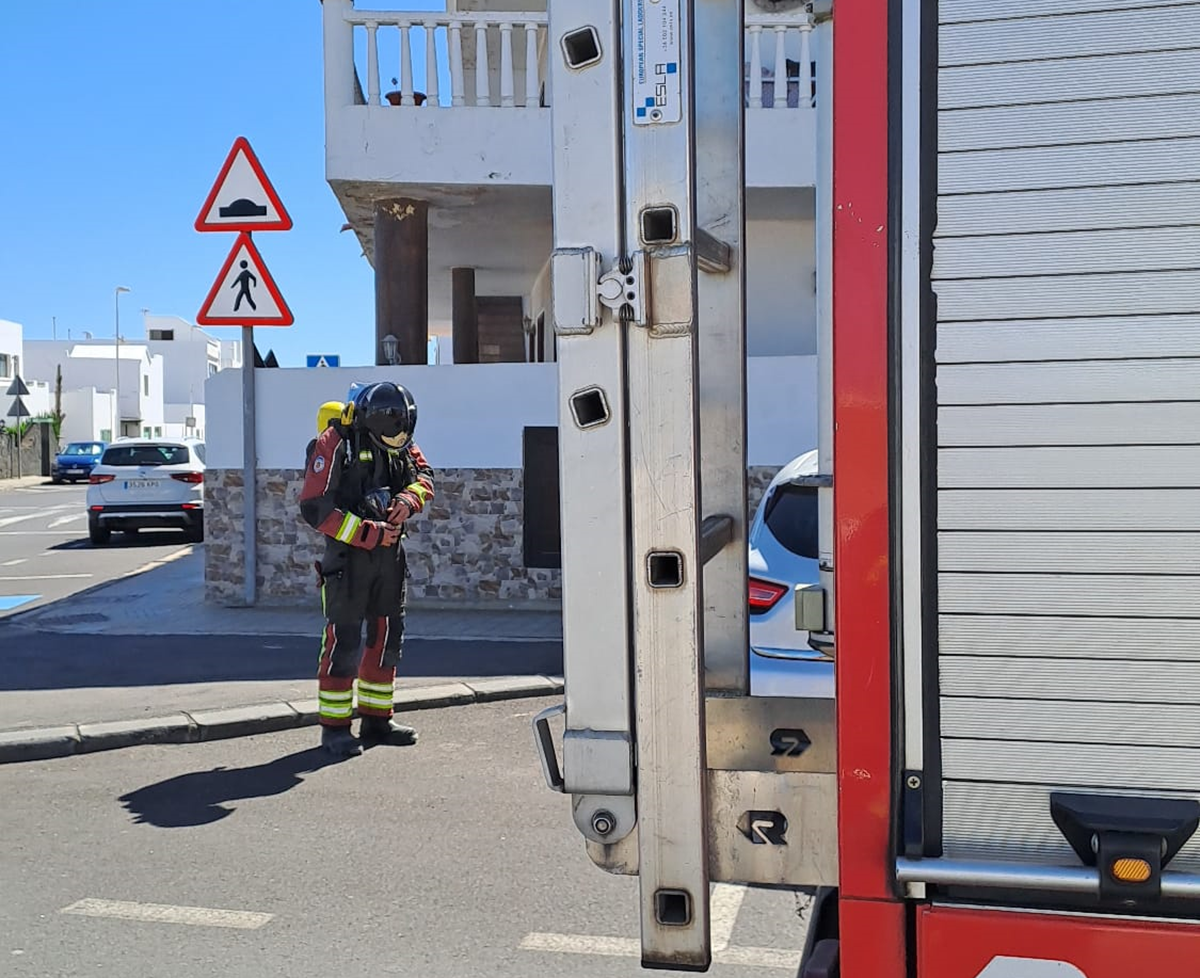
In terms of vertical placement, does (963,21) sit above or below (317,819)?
above

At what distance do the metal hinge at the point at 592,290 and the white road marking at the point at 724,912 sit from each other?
2.78 metres

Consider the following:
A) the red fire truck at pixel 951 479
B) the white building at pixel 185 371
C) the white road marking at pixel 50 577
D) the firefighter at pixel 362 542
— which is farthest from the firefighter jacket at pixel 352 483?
the white building at pixel 185 371

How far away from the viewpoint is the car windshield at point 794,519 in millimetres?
5141

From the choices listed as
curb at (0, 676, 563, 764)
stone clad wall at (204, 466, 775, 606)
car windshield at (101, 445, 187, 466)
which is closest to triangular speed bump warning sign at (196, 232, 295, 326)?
stone clad wall at (204, 466, 775, 606)

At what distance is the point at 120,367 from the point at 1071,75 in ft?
271

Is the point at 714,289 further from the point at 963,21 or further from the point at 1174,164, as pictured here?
the point at 1174,164

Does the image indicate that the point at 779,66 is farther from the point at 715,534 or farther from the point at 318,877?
the point at 715,534

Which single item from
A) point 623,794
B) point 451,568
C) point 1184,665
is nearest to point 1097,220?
point 1184,665

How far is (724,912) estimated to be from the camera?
433 centimetres

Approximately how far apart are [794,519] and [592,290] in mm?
3743

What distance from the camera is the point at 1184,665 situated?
5.07 ft

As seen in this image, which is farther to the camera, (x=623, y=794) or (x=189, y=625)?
(x=189, y=625)

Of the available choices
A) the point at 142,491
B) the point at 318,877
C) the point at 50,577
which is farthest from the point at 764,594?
the point at 142,491

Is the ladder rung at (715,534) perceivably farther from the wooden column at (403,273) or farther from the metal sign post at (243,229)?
the wooden column at (403,273)
